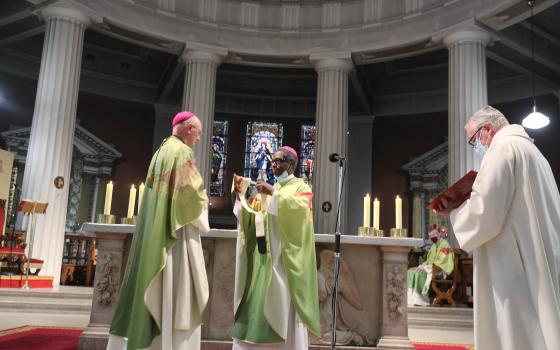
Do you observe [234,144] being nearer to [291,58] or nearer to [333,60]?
[291,58]

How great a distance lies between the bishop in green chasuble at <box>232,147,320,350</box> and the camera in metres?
4.58

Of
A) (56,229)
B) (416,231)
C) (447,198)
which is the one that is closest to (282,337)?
(447,198)

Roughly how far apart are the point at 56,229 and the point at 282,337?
8.20 metres

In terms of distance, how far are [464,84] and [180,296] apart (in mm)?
10054

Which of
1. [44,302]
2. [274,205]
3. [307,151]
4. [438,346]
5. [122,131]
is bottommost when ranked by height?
[438,346]

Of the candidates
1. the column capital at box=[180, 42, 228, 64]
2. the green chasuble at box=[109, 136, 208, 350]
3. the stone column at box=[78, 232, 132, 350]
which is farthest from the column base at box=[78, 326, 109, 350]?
the column capital at box=[180, 42, 228, 64]

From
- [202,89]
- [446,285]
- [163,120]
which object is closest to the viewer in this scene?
[446,285]

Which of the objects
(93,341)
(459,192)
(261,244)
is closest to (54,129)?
(93,341)

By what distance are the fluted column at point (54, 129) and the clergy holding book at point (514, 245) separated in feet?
31.7

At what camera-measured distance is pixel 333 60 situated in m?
14.2

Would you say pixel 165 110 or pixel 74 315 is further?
pixel 165 110

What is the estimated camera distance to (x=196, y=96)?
1380 centimetres

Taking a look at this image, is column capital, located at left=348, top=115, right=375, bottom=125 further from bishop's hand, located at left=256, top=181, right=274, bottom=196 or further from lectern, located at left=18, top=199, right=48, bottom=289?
bishop's hand, located at left=256, top=181, right=274, bottom=196

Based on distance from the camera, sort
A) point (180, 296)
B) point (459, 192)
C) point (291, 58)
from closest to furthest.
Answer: point (459, 192) < point (180, 296) < point (291, 58)
